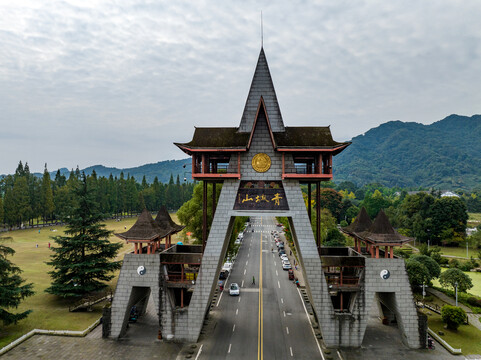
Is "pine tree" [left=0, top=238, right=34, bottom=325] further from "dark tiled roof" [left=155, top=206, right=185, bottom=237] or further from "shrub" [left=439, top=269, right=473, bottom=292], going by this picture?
"shrub" [left=439, top=269, right=473, bottom=292]

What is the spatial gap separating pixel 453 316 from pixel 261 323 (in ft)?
40.0

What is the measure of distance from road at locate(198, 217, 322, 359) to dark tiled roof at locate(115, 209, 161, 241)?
704 centimetres

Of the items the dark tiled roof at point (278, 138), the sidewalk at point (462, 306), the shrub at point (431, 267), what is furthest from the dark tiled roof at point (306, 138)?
the shrub at point (431, 267)

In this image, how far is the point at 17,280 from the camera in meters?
19.0

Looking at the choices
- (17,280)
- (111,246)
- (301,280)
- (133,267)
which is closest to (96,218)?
(111,246)

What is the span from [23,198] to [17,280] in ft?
141

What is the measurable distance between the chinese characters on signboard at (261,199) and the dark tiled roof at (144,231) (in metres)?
5.32

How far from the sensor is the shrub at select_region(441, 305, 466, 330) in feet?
64.2

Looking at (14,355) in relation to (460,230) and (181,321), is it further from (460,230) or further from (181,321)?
(460,230)

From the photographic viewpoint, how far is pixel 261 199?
19.1 metres

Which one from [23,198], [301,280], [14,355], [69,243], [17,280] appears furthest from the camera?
[23,198]

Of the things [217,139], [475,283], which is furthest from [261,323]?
[475,283]

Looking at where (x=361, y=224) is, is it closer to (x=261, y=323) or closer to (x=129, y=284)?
(x=261, y=323)

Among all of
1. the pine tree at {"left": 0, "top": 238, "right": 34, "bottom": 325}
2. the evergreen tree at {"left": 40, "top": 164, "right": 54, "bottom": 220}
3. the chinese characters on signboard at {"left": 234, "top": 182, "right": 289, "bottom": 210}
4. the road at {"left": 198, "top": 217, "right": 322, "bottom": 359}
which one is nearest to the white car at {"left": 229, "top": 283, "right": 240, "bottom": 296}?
the road at {"left": 198, "top": 217, "right": 322, "bottom": 359}
